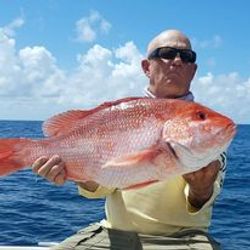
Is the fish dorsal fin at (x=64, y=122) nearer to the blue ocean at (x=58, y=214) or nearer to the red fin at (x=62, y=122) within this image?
the red fin at (x=62, y=122)

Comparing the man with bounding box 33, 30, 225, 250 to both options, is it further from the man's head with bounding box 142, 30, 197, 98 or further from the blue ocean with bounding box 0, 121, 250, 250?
the blue ocean with bounding box 0, 121, 250, 250

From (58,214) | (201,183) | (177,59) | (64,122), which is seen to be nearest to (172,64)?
(177,59)

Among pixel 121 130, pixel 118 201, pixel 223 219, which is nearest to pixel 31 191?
pixel 223 219

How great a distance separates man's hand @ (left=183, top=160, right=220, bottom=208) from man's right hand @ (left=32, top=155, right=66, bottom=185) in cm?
96

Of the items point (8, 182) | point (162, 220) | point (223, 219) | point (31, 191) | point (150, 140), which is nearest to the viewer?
point (150, 140)

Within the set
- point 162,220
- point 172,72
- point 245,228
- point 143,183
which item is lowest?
point 245,228

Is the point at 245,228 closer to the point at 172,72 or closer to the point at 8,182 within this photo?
the point at 172,72

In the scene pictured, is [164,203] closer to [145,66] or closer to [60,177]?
[60,177]

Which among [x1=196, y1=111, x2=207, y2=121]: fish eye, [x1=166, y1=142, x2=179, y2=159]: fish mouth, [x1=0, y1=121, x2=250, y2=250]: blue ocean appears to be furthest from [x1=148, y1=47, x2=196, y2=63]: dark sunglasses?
[x1=0, y1=121, x2=250, y2=250]: blue ocean

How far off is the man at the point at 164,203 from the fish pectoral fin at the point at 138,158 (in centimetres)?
93

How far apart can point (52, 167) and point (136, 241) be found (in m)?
1.24

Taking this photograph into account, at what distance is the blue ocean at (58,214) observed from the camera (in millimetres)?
11547

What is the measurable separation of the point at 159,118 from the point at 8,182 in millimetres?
17288

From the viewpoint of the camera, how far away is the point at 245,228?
512 inches
